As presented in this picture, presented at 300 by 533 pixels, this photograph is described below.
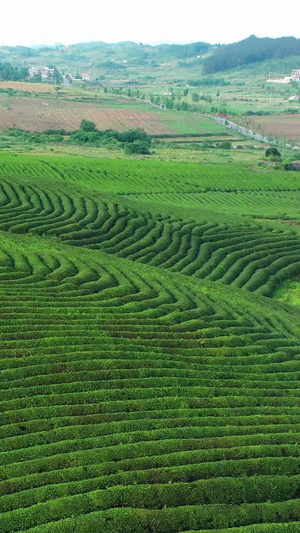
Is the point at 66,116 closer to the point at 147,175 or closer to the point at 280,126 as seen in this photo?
the point at 280,126

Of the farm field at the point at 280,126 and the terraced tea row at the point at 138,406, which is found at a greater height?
the farm field at the point at 280,126

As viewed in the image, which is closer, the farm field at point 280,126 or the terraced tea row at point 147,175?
the terraced tea row at point 147,175

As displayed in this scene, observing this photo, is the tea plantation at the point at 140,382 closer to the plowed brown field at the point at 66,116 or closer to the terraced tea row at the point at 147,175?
the terraced tea row at the point at 147,175

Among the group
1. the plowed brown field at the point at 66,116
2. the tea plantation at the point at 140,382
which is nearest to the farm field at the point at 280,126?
the plowed brown field at the point at 66,116

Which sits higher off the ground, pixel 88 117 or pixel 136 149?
pixel 88 117

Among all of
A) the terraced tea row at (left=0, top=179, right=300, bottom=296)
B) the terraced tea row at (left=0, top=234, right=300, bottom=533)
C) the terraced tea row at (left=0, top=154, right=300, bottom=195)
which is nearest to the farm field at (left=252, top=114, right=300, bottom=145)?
the terraced tea row at (left=0, top=154, right=300, bottom=195)

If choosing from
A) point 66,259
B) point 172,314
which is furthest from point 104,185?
point 172,314

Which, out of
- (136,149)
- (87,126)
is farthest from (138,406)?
(87,126)
